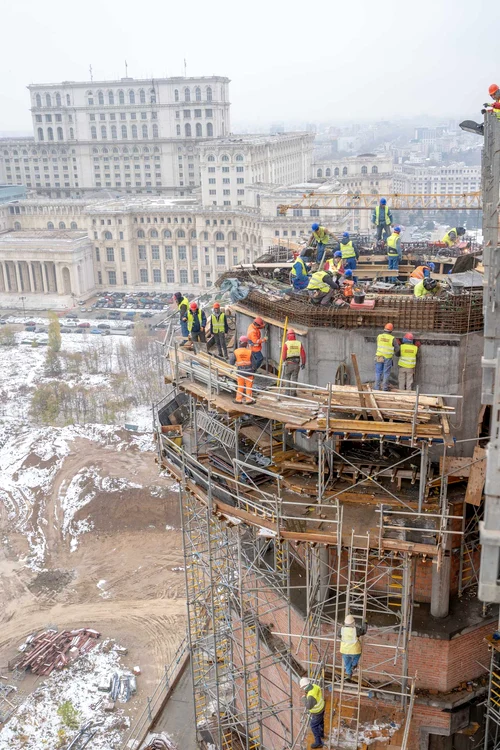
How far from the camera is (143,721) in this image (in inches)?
1270

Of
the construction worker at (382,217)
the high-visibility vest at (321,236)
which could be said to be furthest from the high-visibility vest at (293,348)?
the construction worker at (382,217)

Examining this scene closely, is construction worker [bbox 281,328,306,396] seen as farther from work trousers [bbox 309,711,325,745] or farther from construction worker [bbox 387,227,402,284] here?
construction worker [bbox 387,227,402,284]

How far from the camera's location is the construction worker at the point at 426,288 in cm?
2153

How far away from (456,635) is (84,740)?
19.6m

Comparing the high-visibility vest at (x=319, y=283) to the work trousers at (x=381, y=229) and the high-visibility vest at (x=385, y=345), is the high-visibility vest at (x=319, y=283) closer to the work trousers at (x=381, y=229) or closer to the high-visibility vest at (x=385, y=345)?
the high-visibility vest at (x=385, y=345)

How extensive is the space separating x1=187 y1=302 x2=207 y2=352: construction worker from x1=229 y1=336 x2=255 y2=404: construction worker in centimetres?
265

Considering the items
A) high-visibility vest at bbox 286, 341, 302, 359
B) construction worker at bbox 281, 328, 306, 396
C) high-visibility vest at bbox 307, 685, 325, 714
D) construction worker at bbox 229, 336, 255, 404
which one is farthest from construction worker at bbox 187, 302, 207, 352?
high-visibility vest at bbox 307, 685, 325, 714

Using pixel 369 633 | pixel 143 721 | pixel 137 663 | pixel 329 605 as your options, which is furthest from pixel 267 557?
pixel 137 663

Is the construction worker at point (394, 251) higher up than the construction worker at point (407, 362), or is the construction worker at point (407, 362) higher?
the construction worker at point (394, 251)

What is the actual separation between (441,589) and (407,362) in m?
6.19

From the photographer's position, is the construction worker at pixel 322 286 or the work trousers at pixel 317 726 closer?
the work trousers at pixel 317 726

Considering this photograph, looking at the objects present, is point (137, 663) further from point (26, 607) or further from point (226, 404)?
point (226, 404)

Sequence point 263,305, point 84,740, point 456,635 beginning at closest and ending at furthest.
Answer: point 456,635, point 263,305, point 84,740

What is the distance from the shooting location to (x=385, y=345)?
19547 millimetres
